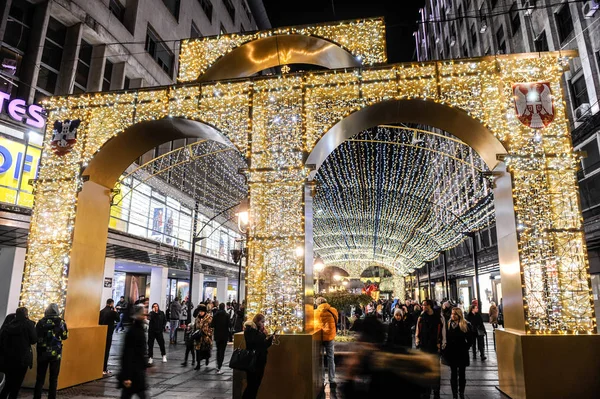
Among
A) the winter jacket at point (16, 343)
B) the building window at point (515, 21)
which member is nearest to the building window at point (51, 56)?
the winter jacket at point (16, 343)

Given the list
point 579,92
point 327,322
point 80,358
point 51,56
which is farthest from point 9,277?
point 579,92

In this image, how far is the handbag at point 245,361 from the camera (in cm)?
577

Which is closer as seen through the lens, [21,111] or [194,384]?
[194,384]

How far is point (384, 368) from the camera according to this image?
5410mm

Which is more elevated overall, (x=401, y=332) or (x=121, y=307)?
(x=121, y=307)

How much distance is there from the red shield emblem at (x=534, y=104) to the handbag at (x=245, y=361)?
6122 millimetres

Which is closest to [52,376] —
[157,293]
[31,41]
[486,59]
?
[486,59]

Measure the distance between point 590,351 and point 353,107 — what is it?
5584 millimetres

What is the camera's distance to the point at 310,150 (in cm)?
766

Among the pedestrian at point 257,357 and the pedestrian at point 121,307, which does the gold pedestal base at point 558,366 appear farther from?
the pedestrian at point 121,307

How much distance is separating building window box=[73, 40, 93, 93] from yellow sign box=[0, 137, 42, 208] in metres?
4.26

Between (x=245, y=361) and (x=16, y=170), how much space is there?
13.1 metres

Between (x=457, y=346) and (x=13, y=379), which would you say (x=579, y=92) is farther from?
(x=13, y=379)

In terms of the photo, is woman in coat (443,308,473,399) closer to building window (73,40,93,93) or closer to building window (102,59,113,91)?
building window (73,40,93,93)
